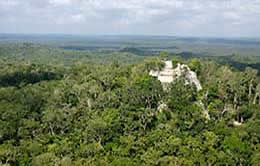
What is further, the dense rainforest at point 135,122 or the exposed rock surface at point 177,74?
the exposed rock surface at point 177,74

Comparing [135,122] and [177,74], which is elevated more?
[177,74]

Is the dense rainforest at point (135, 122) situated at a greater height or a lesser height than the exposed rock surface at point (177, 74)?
lesser

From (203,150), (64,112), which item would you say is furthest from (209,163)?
(64,112)

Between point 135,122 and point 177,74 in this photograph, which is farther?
point 177,74

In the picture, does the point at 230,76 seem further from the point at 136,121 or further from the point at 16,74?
the point at 16,74

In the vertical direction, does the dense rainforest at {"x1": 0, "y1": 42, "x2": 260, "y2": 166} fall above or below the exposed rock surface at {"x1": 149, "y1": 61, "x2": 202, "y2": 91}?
below

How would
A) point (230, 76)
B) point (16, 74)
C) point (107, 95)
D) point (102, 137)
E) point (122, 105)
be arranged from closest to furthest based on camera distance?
point (102, 137) → point (122, 105) → point (107, 95) → point (230, 76) → point (16, 74)

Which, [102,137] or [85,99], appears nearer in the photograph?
[102,137]

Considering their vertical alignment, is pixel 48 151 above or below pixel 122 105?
below
